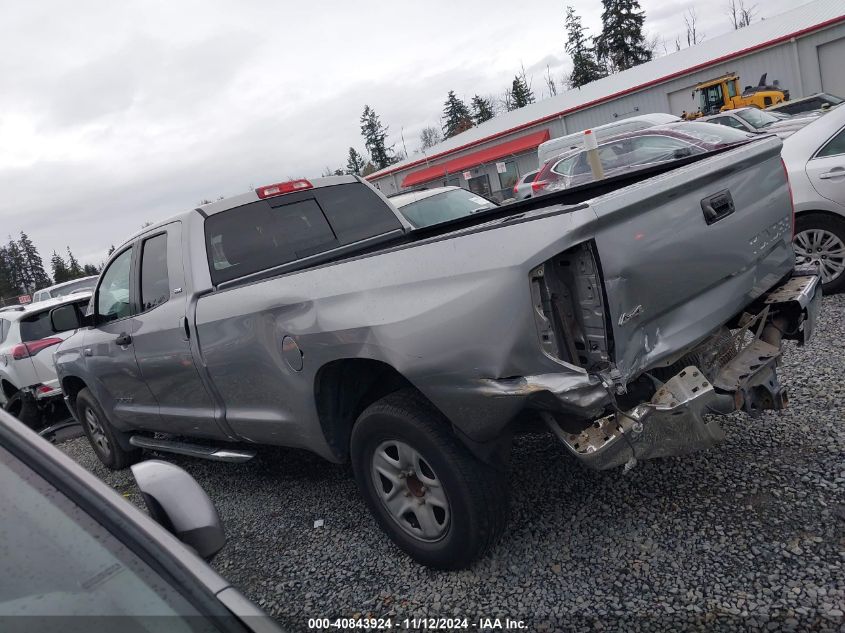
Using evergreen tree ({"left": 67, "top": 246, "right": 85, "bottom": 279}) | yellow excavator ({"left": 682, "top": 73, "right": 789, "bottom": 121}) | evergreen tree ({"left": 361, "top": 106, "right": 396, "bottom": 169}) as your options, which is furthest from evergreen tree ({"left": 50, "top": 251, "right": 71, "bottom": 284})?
yellow excavator ({"left": 682, "top": 73, "right": 789, "bottom": 121})

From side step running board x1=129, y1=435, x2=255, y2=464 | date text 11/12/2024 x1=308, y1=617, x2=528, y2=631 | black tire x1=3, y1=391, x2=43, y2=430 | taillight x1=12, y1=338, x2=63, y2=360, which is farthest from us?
black tire x1=3, y1=391, x2=43, y2=430

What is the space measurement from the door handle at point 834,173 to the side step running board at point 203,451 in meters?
5.28

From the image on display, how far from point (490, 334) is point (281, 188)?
2544mm

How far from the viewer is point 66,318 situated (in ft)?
17.1

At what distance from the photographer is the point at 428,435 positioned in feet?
9.01

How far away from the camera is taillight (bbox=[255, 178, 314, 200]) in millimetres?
4363

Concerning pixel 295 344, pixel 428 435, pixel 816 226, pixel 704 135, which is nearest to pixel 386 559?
pixel 428 435

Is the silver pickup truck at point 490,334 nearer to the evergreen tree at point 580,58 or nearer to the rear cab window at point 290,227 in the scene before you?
the rear cab window at point 290,227

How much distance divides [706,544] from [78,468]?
8.20 feet

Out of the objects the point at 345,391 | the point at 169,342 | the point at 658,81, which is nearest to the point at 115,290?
the point at 169,342

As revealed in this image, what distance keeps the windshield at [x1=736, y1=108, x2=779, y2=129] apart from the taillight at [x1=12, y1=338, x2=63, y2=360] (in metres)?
16.3

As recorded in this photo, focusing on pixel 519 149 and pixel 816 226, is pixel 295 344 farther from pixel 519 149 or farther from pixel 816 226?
pixel 519 149

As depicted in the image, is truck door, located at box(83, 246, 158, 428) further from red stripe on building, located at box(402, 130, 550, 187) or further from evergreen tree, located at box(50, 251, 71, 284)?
evergreen tree, located at box(50, 251, 71, 284)

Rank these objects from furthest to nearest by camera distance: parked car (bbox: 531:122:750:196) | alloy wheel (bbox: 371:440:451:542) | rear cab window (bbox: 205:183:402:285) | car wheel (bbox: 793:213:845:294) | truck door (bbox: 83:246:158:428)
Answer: parked car (bbox: 531:122:750:196), car wheel (bbox: 793:213:845:294), truck door (bbox: 83:246:158:428), rear cab window (bbox: 205:183:402:285), alloy wheel (bbox: 371:440:451:542)
